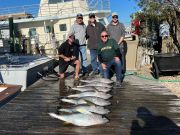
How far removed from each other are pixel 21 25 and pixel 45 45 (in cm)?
301

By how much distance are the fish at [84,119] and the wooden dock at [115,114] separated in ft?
0.27

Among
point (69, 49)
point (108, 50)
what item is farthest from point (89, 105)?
point (69, 49)

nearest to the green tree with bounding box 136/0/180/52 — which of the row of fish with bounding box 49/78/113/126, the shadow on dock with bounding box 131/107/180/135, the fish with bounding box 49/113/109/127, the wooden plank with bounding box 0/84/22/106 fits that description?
the row of fish with bounding box 49/78/113/126

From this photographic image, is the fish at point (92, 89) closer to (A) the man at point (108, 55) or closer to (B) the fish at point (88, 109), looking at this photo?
(A) the man at point (108, 55)

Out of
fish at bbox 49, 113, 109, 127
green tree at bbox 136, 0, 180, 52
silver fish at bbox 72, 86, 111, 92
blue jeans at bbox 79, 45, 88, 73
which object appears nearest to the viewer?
fish at bbox 49, 113, 109, 127

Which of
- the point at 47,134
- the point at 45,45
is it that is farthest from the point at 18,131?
the point at 45,45

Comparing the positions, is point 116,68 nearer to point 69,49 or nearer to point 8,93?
point 69,49

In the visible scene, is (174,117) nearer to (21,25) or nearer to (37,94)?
(37,94)

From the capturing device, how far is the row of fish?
6.95 m

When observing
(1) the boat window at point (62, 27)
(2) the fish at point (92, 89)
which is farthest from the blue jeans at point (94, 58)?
(1) the boat window at point (62, 27)

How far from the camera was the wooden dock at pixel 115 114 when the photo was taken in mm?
6691

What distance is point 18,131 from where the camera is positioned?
6.68 meters

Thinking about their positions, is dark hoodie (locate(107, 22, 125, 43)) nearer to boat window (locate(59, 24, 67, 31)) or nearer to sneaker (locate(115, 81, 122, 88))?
sneaker (locate(115, 81, 122, 88))

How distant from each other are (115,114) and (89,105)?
21.1 inches
